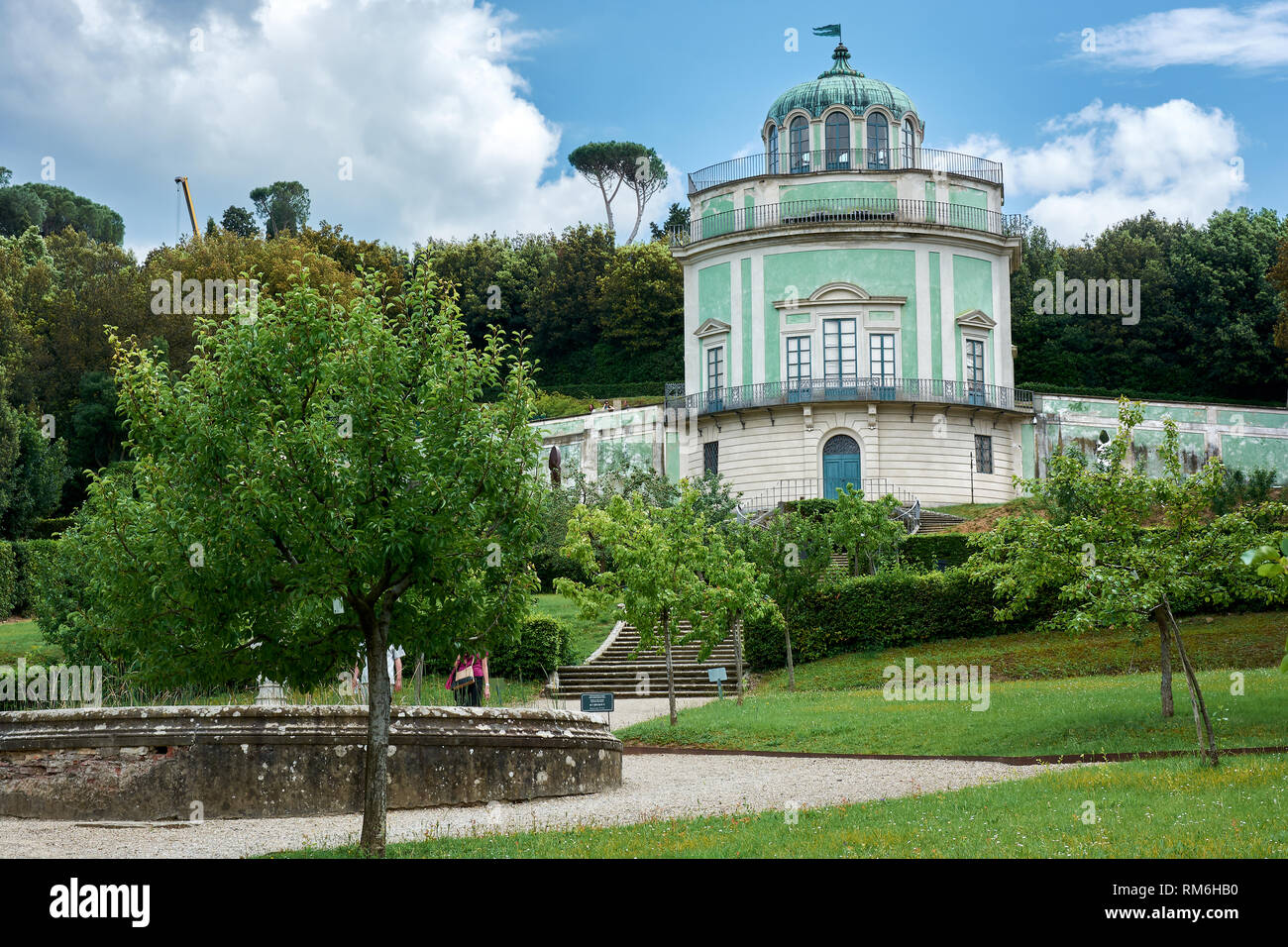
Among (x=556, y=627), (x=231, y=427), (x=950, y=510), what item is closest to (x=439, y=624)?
(x=231, y=427)

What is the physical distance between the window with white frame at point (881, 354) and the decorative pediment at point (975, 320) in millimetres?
2741

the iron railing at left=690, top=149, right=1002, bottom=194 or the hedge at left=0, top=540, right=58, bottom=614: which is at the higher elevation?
the iron railing at left=690, top=149, right=1002, bottom=194

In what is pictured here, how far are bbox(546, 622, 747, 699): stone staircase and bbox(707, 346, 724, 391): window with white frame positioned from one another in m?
18.9

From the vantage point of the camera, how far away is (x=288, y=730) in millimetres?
14008

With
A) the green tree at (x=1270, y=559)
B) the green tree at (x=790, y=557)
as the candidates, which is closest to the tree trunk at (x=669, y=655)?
the green tree at (x=790, y=557)

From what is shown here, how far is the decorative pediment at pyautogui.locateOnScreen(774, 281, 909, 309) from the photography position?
48781mm

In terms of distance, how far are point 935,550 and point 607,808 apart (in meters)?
22.7

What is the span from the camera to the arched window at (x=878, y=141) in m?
52.2

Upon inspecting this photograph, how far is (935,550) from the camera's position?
3603 centimetres

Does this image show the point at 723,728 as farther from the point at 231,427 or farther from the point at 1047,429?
the point at 1047,429

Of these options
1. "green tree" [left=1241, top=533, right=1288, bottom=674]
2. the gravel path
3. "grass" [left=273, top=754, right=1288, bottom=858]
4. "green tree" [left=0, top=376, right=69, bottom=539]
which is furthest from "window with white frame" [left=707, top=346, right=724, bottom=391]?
"green tree" [left=1241, top=533, right=1288, bottom=674]

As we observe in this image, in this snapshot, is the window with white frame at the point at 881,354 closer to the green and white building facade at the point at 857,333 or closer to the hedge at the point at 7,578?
the green and white building facade at the point at 857,333

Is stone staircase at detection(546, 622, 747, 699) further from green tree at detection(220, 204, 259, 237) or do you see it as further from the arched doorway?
green tree at detection(220, 204, 259, 237)
